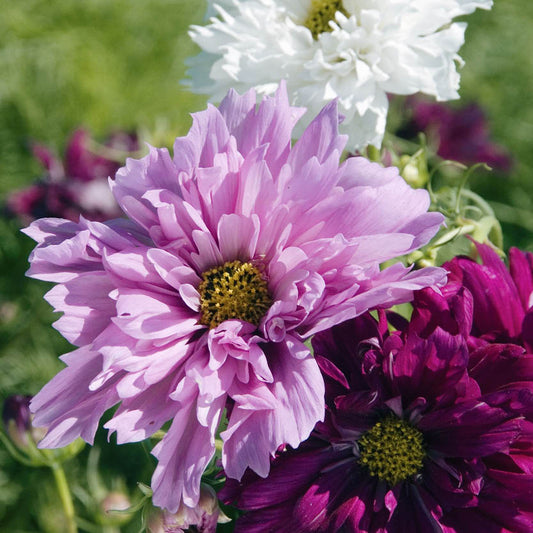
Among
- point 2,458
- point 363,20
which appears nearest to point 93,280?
point 363,20

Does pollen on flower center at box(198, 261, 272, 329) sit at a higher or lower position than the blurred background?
higher

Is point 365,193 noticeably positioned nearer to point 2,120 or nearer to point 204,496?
point 204,496

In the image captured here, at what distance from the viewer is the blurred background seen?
104cm

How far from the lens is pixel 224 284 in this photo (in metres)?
0.39

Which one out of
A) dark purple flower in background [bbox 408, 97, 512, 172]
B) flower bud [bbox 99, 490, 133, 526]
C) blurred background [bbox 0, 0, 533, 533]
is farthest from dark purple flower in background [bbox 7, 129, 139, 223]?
dark purple flower in background [bbox 408, 97, 512, 172]

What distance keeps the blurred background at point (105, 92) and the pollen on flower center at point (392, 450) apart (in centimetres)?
62

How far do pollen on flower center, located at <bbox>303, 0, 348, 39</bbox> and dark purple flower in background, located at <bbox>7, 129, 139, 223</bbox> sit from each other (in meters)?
0.33

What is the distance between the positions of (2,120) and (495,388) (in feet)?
3.74

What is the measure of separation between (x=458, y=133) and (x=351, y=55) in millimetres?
670

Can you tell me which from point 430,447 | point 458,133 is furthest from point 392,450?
point 458,133

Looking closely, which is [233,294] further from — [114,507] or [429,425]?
[114,507]

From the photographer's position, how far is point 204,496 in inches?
15.0

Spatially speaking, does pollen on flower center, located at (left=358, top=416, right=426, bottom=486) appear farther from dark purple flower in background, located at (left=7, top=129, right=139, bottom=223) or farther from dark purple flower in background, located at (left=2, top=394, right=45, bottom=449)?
dark purple flower in background, located at (left=7, top=129, right=139, bottom=223)

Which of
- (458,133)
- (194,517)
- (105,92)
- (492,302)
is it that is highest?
(492,302)
